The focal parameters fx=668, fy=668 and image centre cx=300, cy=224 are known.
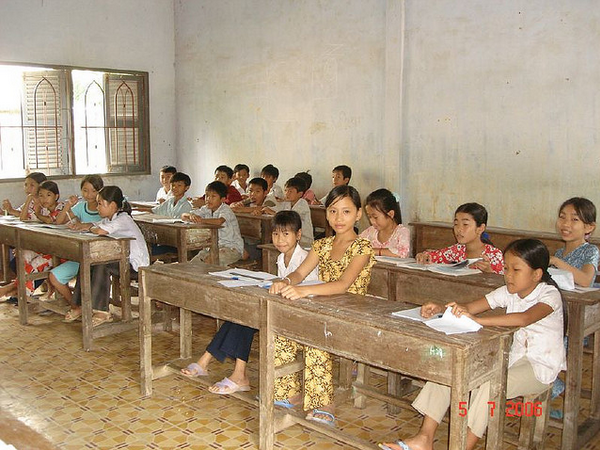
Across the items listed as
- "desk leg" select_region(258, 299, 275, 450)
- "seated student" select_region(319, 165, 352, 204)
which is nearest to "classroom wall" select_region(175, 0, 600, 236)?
"seated student" select_region(319, 165, 352, 204)

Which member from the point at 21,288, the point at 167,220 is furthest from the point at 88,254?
the point at 167,220

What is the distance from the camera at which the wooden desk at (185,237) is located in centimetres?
516

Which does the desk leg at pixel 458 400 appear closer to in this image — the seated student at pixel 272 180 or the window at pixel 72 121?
the seated student at pixel 272 180

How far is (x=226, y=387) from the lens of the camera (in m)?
3.50

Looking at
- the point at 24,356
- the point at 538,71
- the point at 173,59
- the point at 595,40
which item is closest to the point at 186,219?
the point at 24,356

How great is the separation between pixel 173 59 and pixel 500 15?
195 inches

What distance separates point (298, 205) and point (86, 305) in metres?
2.27

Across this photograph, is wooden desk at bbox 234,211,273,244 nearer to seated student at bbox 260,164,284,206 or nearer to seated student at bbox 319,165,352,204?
seated student at bbox 260,164,284,206

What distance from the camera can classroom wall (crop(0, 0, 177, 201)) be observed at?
7.85m

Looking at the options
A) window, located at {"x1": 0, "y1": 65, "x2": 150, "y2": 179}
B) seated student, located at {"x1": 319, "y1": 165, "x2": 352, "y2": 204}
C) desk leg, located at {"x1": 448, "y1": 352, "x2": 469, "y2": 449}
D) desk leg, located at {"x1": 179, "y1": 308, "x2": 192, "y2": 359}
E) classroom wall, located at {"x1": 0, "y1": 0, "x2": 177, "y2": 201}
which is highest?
classroom wall, located at {"x1": 0, "y1": 0, "x2": 177, "y2": 201}

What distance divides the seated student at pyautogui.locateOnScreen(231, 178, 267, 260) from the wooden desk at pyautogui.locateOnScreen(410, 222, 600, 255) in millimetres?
1497

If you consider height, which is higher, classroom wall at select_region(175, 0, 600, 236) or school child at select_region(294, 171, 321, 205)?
classroom wall at select_region(175, 0, 600, 236)

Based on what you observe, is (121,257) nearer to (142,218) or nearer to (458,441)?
(142,218)

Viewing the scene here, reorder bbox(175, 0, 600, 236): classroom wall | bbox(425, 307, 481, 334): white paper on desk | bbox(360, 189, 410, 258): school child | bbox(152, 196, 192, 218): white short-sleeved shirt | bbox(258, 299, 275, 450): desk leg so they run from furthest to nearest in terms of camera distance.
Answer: bbox(152, 196, 192, 218): white short-sleeved shirt → bbox(175, 0, 600, 236): classroom wall → bbox(360, 189, 410, 258): school child → bbox(258, 299, 275, 450): desk leg → bbox(425, 307, 481, 334): white paper on desk
